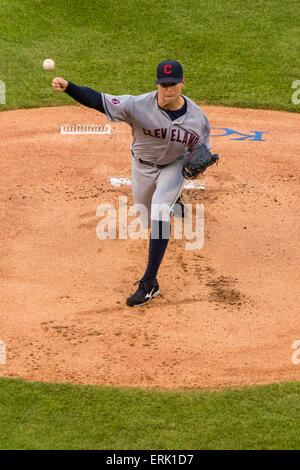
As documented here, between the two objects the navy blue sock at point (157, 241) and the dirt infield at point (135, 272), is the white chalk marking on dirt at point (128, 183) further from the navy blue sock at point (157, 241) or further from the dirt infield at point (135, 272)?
the navy blue sock at point (157, 241)

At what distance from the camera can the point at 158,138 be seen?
715 cm

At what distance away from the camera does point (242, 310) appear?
7.07 m

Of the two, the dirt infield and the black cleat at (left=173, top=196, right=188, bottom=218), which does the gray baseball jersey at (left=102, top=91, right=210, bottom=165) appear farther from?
the black cleat at (left=173, top=196, right=188, bottom=218)

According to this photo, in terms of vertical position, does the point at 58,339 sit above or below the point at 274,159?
below

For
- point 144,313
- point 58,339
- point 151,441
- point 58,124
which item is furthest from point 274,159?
point 151,441

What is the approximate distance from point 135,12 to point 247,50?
210 cm

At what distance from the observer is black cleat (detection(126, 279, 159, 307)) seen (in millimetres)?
7043

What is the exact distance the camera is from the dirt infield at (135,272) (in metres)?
6.29

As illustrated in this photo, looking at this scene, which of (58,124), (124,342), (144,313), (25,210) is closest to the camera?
(124,342)

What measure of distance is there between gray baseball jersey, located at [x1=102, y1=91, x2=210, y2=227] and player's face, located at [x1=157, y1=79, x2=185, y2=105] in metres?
0.14

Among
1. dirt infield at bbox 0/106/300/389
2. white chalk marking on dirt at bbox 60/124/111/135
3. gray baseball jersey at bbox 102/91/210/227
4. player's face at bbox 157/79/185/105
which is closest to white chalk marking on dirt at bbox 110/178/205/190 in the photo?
dirt infield at bbox 0/106/300/389

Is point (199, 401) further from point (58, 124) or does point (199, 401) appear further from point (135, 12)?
point (135, 12)

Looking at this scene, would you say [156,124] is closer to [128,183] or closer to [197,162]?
[197,162]

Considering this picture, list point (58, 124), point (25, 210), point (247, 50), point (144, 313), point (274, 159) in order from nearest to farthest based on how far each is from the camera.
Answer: point (144, 313), point (25, 210), point (274, 159), point (58, 124), point (247, 50)
